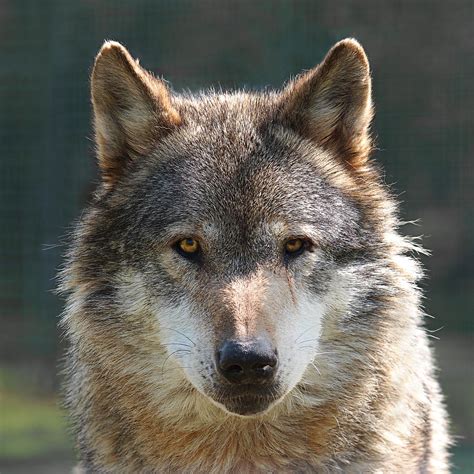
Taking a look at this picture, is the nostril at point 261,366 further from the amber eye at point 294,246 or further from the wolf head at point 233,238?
the amber eye at point 294,246

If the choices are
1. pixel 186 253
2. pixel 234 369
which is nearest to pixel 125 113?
pixel 186 253

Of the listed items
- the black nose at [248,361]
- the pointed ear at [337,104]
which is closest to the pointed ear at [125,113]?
the pointed ear at [337,104]

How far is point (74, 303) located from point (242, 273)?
32.0 inches

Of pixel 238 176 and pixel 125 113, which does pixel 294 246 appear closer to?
pixel 238 176

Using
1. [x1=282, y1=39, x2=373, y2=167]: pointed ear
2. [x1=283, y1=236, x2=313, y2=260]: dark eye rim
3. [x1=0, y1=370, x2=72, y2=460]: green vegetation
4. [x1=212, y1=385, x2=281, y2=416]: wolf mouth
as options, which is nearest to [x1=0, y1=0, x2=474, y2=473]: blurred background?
[x1=0, y1=370, x2=72, y2=460]: green vegetation

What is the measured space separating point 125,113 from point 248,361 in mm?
1332

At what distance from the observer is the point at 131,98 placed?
4.00 meters

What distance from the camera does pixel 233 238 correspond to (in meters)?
3.59

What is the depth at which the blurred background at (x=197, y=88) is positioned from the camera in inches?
313

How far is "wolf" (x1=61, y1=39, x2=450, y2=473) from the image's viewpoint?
358 centimetres

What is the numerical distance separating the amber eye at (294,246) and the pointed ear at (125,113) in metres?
0.78

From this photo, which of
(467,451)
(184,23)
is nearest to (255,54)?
(184,23)

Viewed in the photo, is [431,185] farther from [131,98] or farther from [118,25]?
[131,98]

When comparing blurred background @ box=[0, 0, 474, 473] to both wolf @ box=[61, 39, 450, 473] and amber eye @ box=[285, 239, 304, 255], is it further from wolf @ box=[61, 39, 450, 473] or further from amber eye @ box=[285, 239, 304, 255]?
amber eye @ box=[285, 239, 304, 255]
